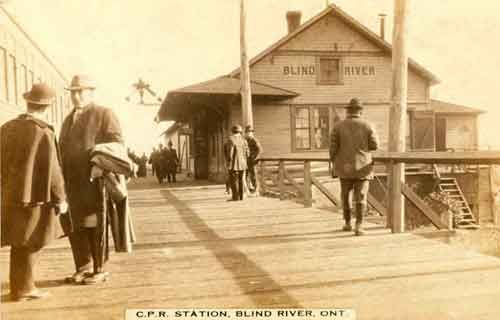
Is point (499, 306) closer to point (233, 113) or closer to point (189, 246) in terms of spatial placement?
point (189, 246)

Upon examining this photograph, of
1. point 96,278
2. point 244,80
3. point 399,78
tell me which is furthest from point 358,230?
point 244,80

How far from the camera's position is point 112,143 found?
384 cm

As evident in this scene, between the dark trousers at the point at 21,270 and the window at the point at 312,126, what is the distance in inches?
615

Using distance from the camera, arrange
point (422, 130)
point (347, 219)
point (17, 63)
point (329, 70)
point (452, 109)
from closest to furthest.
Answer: point (347, 219), point (17, 63), point (329, 70), point (422, 130), point (452, 109)

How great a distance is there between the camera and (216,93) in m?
15.9

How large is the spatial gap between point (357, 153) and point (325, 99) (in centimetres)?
1408

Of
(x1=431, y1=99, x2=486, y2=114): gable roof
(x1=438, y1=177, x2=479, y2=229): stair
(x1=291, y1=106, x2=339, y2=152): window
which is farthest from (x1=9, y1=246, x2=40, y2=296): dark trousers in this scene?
(x1=431, y1=99, x2=486, y2=114): gable roof

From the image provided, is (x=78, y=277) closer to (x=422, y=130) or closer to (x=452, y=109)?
(x=422, y=130)

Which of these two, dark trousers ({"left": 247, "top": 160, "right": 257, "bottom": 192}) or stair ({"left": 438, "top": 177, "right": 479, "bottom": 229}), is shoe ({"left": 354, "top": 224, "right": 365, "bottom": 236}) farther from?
stair ({"left": 438, "top": 177, "right": 479, "bottom": 229})

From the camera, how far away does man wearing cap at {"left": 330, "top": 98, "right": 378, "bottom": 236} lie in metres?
5.95

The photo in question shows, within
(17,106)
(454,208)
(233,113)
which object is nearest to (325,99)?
(233,113)

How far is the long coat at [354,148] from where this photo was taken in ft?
19.5

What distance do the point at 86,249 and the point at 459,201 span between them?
18.1m

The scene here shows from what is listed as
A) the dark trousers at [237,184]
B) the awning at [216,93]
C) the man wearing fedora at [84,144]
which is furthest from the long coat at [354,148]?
the awning at [216,93]
